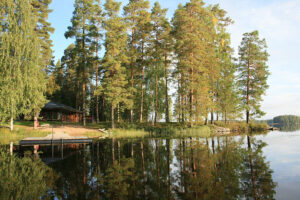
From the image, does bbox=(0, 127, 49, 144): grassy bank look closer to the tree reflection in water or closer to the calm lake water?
the calm lake water

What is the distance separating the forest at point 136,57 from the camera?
22.9m

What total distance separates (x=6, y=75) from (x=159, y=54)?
67.3ft

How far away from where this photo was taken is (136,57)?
32.1 metres

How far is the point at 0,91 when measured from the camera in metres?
21.6

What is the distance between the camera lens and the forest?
22.9 metres

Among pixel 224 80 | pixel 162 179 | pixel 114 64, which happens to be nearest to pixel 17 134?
pixel 114 64

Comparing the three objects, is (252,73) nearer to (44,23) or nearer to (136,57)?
(136,57)

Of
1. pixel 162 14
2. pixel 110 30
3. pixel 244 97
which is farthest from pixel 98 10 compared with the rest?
pixel 244 97

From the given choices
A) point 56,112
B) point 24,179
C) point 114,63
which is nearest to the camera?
point 24,179

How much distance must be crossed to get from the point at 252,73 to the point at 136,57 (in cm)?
2285

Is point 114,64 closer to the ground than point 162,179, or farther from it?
farther from it

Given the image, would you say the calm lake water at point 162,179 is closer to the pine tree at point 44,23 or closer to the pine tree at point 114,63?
the pine tree at point 114,63

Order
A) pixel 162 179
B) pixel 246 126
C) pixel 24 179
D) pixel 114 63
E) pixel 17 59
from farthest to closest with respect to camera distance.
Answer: pixel 246 126 < pixel 114 63 < pixel 17 59 < pixel 24 179 < pixel 162 179

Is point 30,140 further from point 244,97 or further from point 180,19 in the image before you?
point 244,97
